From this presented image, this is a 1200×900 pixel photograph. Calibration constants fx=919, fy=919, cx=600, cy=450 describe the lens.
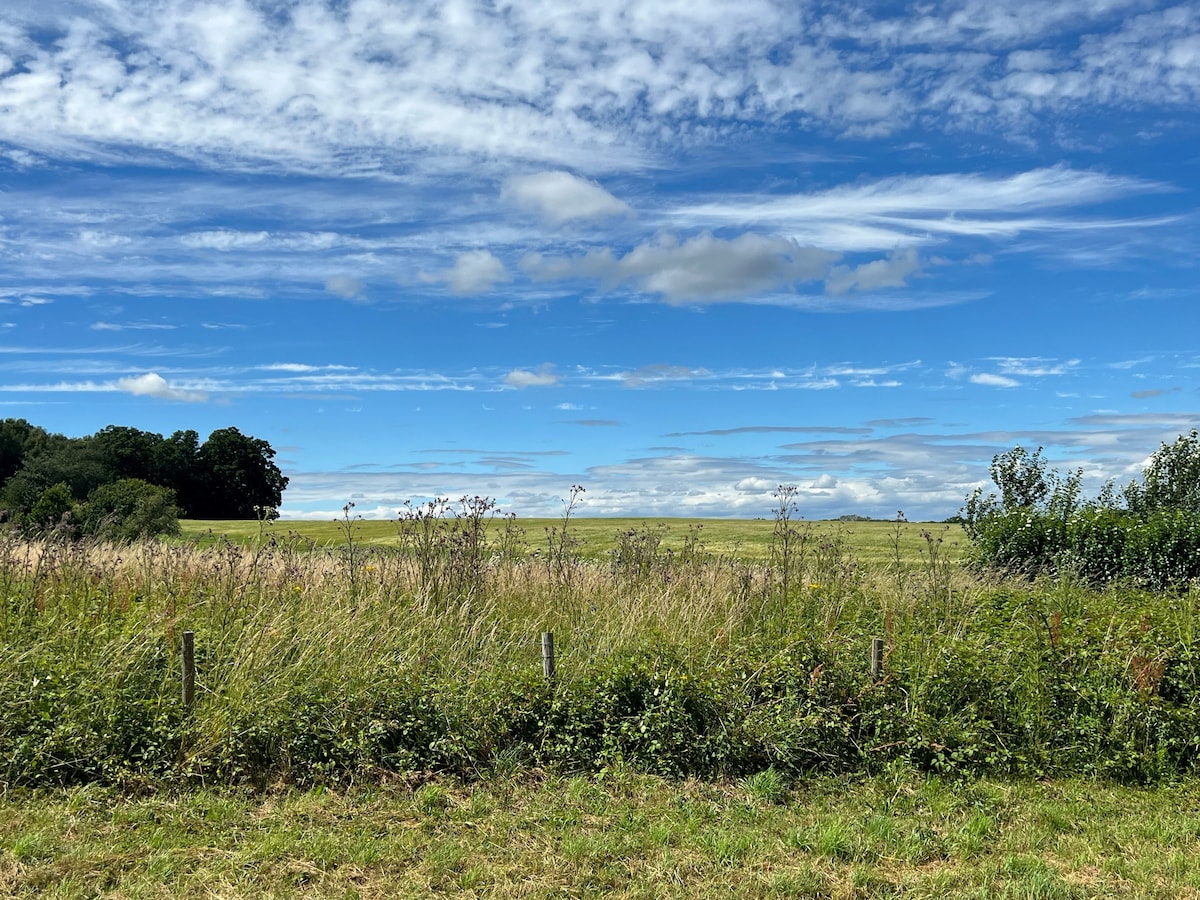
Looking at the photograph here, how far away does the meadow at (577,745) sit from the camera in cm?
498

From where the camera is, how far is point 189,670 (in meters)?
6.72

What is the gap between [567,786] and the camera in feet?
19.9

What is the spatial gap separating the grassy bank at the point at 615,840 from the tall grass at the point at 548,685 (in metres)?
0.29

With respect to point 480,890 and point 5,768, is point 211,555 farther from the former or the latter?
point 480,890

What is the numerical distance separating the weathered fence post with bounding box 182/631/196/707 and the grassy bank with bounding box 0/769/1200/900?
879mm

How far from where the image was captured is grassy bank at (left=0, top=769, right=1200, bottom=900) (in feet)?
15.6

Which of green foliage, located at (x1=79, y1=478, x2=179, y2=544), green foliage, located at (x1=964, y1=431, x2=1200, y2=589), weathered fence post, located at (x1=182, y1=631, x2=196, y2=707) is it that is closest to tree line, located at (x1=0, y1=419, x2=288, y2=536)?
green foliage, located at (x1=79, y1=478, x2=179, y2=544)

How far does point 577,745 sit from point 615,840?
1.24m

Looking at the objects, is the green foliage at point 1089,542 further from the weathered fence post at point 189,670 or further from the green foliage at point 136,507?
the green foliage at point 136,507

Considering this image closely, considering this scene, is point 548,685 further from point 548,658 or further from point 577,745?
point 577,745

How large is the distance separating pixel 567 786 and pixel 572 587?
398 cm

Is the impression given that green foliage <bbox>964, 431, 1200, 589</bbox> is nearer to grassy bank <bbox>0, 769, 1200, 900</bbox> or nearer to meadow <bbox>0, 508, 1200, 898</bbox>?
meadow <bbox>0, 508, 1200, 898</bbox>

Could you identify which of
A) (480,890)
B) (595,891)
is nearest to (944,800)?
(595,891)

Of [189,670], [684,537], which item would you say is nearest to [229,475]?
[684,537]
